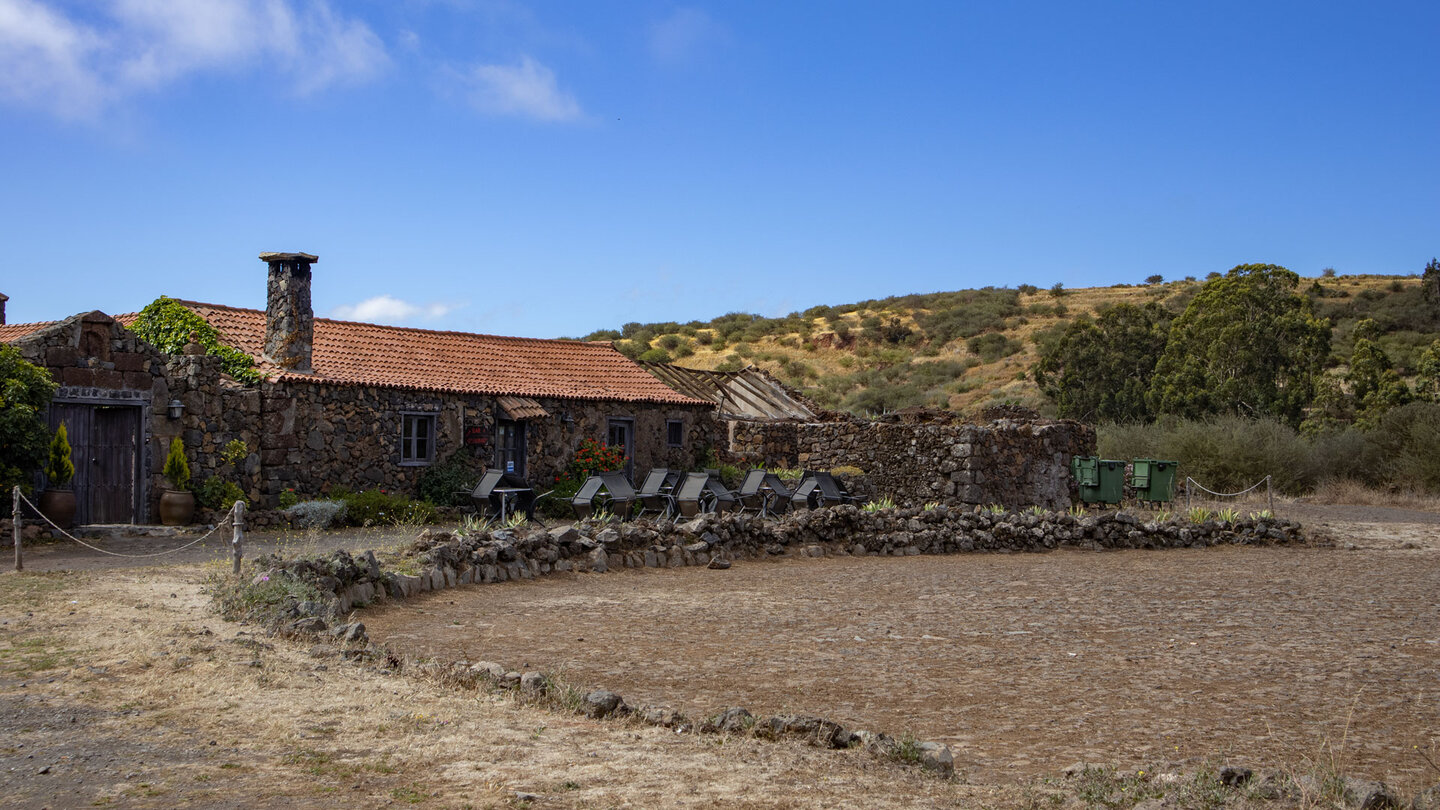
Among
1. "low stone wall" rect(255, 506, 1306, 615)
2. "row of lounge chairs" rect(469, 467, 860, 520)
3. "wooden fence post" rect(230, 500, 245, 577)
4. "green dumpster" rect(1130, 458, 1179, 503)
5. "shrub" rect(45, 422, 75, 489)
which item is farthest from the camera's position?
"green dumpster" rect(1130, 458, 1179, 503)

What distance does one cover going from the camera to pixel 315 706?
5.96m

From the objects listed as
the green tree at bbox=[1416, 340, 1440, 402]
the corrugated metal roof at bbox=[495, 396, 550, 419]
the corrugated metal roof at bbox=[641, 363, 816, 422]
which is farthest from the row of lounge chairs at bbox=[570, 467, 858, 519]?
the green tree at bbox=[1416, 340, 1440, 402]

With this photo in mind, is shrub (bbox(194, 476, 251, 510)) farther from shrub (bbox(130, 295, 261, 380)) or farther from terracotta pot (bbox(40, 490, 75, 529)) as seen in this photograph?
terracotta pot (bbox(40, 490, 75, 529))

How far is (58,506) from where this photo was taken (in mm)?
15242

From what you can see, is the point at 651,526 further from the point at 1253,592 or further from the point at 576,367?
the point at 576,367

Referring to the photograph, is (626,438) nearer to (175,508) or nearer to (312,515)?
(312,515)

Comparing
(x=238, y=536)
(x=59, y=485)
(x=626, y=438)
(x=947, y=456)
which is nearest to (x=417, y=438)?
(x=626, y=438)

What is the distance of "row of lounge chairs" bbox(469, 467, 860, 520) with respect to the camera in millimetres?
18453

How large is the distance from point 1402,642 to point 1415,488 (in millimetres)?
20585

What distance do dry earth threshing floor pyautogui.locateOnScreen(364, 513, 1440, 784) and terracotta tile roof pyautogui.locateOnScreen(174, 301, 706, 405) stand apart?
28.6 feet

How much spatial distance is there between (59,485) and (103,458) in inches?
34.7

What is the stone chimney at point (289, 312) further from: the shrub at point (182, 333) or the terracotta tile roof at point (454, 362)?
the shrub at point (182, 333)

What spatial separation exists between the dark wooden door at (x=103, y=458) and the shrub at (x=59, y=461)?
538 mm

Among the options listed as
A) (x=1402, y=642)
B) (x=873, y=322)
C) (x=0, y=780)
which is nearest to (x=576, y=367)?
(x=1402, y=642)
